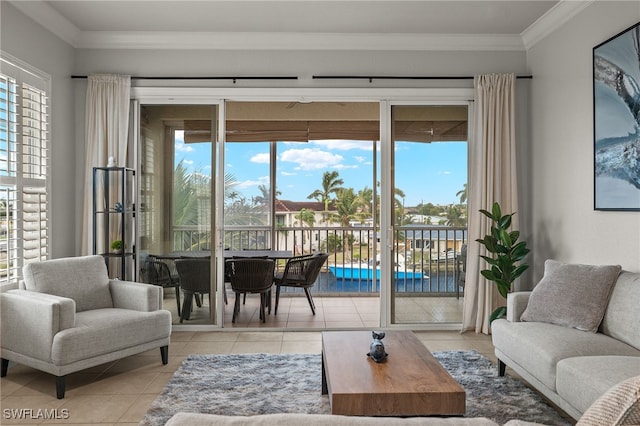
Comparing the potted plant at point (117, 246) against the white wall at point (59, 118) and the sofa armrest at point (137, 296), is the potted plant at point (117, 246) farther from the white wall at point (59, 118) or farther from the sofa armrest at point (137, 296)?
the sofa armrest at point (137, 296)

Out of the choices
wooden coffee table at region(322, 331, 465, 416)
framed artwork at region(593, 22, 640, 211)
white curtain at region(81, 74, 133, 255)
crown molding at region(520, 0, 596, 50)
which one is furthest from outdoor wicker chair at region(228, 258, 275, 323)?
crown molding at region(520, 0, 596, 50)

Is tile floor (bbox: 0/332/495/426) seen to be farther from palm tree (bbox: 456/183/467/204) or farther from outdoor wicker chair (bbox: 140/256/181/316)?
palm tree (bbox: 456/183/467/204)

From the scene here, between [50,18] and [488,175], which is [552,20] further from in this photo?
[50,18]

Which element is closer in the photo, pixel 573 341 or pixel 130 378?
pixel 573 341

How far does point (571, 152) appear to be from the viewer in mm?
4129

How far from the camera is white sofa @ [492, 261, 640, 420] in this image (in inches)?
96.4

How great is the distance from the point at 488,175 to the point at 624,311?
2.06 m

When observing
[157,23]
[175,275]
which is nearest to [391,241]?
[175,275]

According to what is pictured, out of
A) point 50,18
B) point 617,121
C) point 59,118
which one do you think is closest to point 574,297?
point 617,121

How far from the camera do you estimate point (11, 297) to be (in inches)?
134

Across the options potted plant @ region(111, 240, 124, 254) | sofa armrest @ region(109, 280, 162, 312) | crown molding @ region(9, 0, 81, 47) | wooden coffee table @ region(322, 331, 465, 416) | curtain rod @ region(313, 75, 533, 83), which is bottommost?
wooden coffee table @ region(322, 331, 465, 416)

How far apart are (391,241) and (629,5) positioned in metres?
2.78

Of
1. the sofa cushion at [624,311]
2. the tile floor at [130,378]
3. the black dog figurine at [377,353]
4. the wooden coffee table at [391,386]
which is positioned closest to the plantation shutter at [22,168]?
the tile floor at [130,378]

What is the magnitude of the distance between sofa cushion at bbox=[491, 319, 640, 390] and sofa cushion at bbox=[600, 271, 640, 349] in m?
0.07
